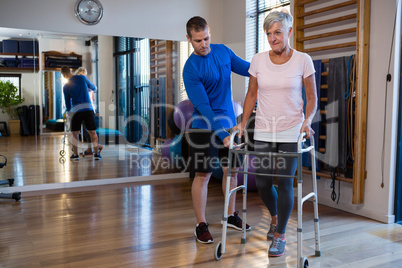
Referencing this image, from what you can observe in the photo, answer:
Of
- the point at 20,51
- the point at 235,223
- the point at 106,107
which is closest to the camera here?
the point at 235,223

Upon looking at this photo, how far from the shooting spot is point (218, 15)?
200 inches

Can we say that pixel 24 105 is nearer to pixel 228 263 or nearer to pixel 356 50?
pixel 228 263

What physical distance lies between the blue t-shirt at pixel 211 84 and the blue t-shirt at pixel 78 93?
221cm

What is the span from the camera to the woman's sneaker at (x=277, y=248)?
2.41 m

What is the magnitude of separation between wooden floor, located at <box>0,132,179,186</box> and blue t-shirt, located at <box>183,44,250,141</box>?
228 centimetres

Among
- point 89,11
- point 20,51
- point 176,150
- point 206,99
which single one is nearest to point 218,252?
point 206,99

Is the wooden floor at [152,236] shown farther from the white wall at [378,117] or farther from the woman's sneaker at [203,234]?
the white wall at [378,117]

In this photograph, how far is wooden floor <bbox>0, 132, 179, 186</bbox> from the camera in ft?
13.6

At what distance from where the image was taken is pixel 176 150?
15.8ft

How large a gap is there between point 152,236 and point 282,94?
1331 mm

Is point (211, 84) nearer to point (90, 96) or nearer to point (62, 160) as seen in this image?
point (90, 96)

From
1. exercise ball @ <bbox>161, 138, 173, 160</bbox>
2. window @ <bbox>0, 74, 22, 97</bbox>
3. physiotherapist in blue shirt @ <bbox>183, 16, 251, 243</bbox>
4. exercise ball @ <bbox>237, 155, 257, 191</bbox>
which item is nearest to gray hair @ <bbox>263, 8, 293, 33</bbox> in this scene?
physiotherapist in blue shirt @ <bbox>183, 16, 251, 243</bbox>

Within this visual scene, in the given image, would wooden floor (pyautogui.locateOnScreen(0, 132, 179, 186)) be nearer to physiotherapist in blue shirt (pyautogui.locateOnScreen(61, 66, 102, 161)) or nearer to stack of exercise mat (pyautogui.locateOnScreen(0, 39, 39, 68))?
physiotherapist in blue shirt (pyautogui.locateOnScreen(61, 66, 102, 161))

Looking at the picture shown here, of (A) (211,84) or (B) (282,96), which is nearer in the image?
(B) (282,96)
